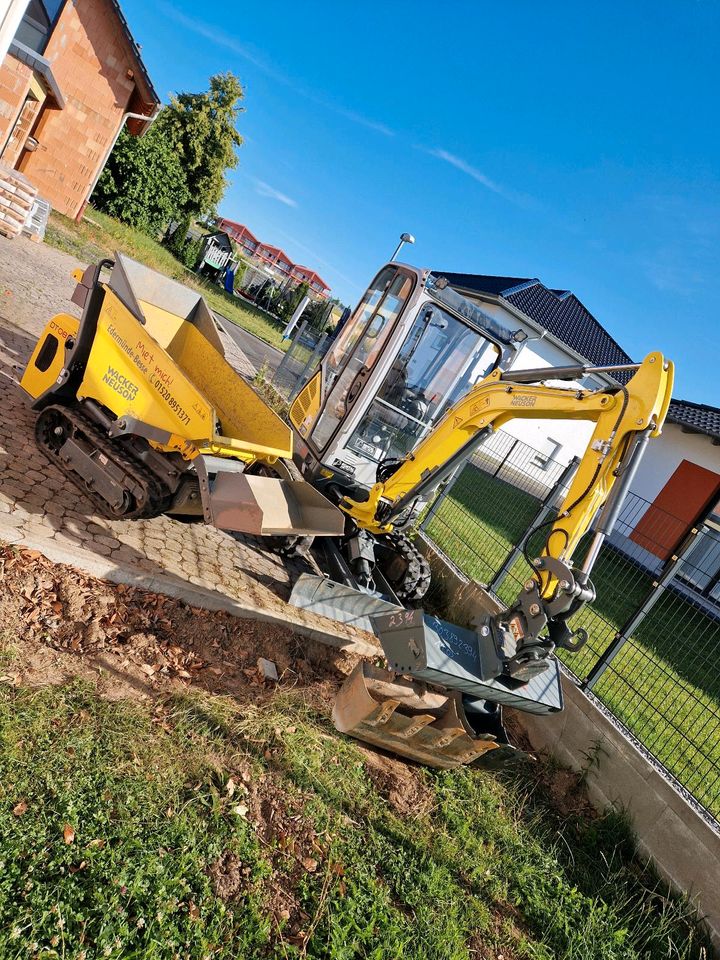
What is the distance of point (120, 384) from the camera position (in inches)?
195

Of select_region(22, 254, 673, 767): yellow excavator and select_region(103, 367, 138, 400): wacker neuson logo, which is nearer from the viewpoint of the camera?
select_region(22, 254, 673, 767): yellow excavator

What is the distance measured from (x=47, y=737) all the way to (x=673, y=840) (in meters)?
4.33

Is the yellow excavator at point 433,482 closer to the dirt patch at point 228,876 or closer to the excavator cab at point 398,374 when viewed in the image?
the excavator cab at point 398,374

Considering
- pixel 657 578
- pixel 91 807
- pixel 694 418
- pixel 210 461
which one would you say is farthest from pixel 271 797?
pixel 694 418

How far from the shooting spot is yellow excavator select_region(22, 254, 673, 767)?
13.5 ft

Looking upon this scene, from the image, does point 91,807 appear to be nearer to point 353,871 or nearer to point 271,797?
point 271,797

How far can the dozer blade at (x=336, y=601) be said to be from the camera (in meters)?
5.60

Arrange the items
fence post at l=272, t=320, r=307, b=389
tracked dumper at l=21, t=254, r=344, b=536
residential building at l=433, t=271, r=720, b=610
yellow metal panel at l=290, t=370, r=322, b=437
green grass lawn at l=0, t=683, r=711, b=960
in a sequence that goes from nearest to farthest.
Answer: green grass lawn at l=0, t=683, r=711, b=960, tracked dumper at l=21, t=254, r=344, b=536, yellow metal panel at l=290, t=370, r=322, b=437, residential building at l=433, t=271, r=720, b=610, fence post at l=272, t=320, r=307, b=389

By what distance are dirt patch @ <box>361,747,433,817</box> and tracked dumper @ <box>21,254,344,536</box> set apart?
180 centimetres

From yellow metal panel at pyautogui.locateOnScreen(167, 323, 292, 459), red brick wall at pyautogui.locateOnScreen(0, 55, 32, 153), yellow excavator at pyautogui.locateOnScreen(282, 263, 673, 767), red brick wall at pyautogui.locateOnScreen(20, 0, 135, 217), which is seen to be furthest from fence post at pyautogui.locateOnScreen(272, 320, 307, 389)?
red brick wall at pyautogui.locateOnScreen(20, 0, 135, 217)

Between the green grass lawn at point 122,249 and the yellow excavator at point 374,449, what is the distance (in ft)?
21.7

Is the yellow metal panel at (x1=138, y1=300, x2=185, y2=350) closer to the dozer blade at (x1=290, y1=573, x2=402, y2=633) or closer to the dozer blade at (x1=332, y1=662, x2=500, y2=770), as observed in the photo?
the dozer blade at (x1=290, y1=573, x2=402, y2=633)

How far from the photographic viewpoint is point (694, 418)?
671 inches

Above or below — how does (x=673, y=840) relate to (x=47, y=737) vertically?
above
